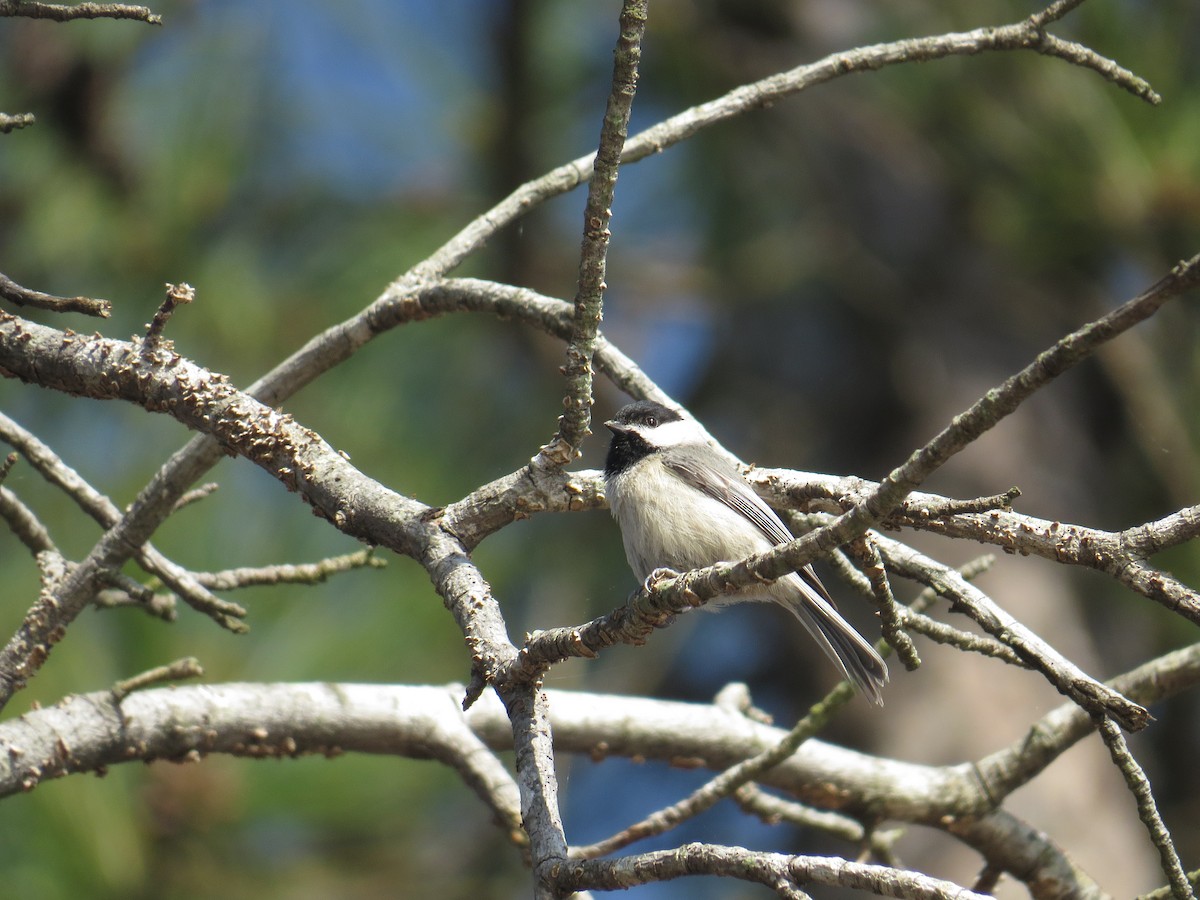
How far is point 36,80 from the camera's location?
14.7ft

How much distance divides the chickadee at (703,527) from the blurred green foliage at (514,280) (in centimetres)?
61

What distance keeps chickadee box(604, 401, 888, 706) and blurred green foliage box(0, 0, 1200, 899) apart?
0.61 metres

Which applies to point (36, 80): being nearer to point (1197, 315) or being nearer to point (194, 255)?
point (194, 255)

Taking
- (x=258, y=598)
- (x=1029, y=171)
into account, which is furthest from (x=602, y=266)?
(x=1029, y=171)

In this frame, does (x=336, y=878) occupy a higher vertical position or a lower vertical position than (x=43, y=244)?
lower

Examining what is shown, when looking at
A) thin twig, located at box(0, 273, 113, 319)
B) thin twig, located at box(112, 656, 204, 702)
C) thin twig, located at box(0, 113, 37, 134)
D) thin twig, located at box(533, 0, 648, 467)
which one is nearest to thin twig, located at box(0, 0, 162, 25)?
thin twig, located at box(0, 113, 37, 134)

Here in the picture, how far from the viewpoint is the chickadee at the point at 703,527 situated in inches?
113

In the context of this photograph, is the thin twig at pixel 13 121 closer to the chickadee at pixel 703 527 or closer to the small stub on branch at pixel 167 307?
the small stub on branch at pixel 167 307

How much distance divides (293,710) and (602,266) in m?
1.52

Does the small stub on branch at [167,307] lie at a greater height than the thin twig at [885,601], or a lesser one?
greater

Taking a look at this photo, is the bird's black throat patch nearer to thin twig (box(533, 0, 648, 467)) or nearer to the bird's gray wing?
the bird's gray wing

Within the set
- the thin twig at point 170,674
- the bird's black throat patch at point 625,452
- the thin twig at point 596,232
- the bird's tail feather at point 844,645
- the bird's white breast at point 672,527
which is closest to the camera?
the thin twig at point 596,232

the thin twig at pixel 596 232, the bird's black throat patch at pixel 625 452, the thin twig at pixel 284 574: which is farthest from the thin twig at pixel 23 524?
the bird's black throat patch at pixel 625 452

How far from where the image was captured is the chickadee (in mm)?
2867
